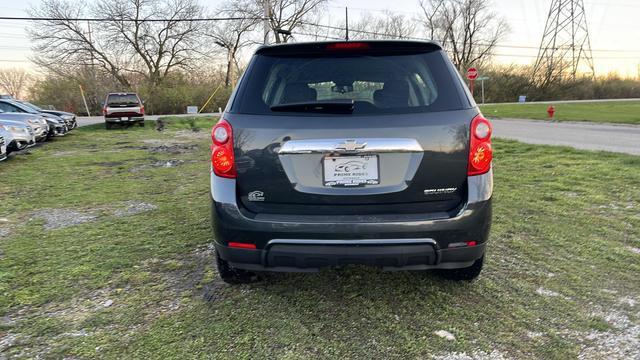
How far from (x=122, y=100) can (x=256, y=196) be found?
2046 centimetres

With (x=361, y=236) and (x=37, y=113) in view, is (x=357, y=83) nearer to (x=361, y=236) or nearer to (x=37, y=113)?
(x=361, y=236)

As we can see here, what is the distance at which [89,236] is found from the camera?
4418 millimetres

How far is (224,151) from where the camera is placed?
97.6 inches

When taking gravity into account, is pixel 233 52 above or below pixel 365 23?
below

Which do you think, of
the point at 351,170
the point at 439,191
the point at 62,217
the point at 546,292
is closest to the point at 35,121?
the point at 62,217

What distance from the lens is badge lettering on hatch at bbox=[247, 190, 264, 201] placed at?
7.99 ft

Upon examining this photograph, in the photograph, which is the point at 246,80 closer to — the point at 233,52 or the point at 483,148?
the point at 483,148

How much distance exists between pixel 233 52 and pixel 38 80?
20.0 m

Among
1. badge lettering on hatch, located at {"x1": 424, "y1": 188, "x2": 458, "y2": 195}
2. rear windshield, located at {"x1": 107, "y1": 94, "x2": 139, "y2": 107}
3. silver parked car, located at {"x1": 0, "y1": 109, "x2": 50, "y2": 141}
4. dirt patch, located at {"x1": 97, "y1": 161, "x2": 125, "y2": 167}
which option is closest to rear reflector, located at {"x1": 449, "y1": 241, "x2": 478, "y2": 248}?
badge lettering on hatch, located at {"x1": 424, "y1": 188, "x2": 458, "y2": 195}

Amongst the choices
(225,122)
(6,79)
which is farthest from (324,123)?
(6,79)

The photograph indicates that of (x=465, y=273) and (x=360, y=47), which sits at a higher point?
(x=360, y=47)

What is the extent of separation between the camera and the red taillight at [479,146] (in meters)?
2.41

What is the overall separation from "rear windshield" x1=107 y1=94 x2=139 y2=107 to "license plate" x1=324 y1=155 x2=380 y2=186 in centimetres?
2055

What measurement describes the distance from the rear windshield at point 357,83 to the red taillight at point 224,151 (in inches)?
6.1
